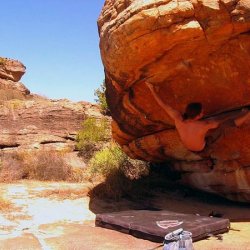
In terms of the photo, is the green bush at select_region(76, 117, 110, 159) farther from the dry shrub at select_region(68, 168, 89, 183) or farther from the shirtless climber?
the shirtless climber

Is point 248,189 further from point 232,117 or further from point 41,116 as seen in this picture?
point 41,116

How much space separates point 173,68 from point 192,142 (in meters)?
1.31

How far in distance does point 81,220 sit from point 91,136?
834 cm

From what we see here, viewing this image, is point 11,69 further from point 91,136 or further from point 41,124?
point 91,136

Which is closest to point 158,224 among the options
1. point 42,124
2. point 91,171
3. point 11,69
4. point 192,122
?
point 192,122

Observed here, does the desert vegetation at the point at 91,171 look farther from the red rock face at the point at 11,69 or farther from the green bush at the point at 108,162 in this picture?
the red rock face at the point at 11,69

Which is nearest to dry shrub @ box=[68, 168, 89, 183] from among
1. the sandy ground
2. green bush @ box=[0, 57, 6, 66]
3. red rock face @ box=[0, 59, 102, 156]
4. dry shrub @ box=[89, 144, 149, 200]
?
dry shrub @ box=[89, 144, 149, 200]

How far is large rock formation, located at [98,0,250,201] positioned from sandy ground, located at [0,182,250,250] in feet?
1.27

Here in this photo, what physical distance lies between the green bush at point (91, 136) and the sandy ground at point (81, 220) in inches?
212

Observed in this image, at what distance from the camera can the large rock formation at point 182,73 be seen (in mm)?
4426

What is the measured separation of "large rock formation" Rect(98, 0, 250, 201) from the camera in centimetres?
443

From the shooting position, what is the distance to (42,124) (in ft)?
46.8

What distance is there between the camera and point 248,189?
5.95 meters

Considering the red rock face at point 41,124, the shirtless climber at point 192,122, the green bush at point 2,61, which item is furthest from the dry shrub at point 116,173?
the green bush at point 2,61
